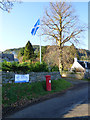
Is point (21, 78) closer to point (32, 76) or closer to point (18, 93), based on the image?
point (32, 76)

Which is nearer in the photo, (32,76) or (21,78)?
(21,78)

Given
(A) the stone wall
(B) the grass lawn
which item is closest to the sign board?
(A) the stone wall

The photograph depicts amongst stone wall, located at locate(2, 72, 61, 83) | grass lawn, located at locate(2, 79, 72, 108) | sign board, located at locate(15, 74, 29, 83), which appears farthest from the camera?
sign board, located at locate(15, 74, 29, 83)

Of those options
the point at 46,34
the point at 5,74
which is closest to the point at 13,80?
the point at 5,74

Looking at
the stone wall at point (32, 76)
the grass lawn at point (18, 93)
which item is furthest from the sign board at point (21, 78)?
the grass lawn at point (18, 93)

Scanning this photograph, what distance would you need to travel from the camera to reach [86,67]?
36656 millimetres

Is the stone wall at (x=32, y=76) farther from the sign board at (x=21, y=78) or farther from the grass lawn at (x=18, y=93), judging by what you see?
the grass lawn at (x=18, y=93)

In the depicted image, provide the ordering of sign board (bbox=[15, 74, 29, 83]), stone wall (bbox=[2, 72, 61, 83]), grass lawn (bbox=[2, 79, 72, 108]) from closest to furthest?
grass lawn (bbox=[2, 79, 72, 108]) < stone wall (bbox=[2, 72, 61, 83]) < sign board (bbox=[15, 74, 29, 83])

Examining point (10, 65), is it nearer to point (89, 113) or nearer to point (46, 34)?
point (89, 113)

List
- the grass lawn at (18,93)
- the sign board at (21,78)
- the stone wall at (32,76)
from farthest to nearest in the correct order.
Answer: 1. the sign board at (21,78)
2. the stone wall at (32,76)
3. the grass lawn at (18,93)

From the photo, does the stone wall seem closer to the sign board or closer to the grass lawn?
the sign board

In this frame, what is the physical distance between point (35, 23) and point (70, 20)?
811 centimetres

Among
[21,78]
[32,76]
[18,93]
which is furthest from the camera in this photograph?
[32,76]

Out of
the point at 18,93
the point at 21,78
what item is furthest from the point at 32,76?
the point at 18,93
